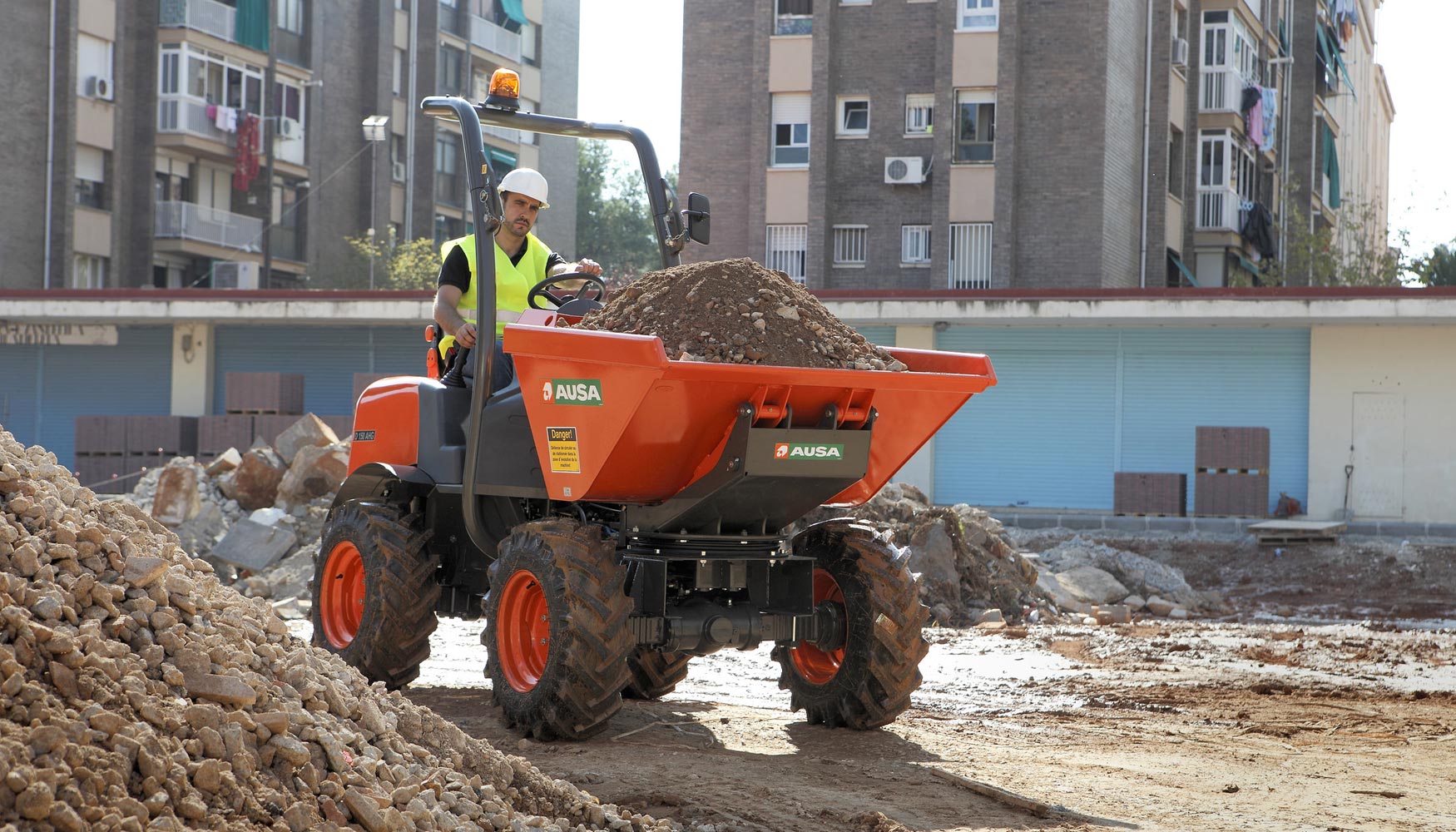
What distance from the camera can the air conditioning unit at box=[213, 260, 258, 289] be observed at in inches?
1702

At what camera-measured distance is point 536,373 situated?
6.78 metres

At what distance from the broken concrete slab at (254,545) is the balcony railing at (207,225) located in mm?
29784

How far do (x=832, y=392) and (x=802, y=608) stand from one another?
1.24 meters

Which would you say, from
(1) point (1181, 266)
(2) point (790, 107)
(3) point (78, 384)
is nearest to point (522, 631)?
(3) point (78, 384)

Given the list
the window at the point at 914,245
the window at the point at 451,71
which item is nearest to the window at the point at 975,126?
the window at the point at 914,245

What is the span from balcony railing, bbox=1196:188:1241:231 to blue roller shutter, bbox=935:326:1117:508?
1521 cm

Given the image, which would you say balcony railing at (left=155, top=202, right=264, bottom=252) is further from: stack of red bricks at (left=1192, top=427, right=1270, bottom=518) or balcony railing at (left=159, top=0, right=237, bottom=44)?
stack of red bricks at (left=1192, top=427, right=1270, bottom=518)

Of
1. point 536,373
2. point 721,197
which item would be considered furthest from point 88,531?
point 721,197

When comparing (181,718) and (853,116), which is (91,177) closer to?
(853,116)

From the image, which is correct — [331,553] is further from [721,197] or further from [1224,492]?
[721,197]

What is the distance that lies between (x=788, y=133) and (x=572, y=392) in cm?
3164

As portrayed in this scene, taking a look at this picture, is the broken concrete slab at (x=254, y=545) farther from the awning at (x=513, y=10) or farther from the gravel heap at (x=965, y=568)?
the awning at (x=513, y=10)

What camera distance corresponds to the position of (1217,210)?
134ft

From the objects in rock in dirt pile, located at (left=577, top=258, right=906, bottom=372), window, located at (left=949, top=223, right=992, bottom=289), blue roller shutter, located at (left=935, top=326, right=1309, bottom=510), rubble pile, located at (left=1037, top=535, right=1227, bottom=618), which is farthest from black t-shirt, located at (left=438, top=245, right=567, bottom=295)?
window, located at (left=949, top=223, right=992, bottom=289)
